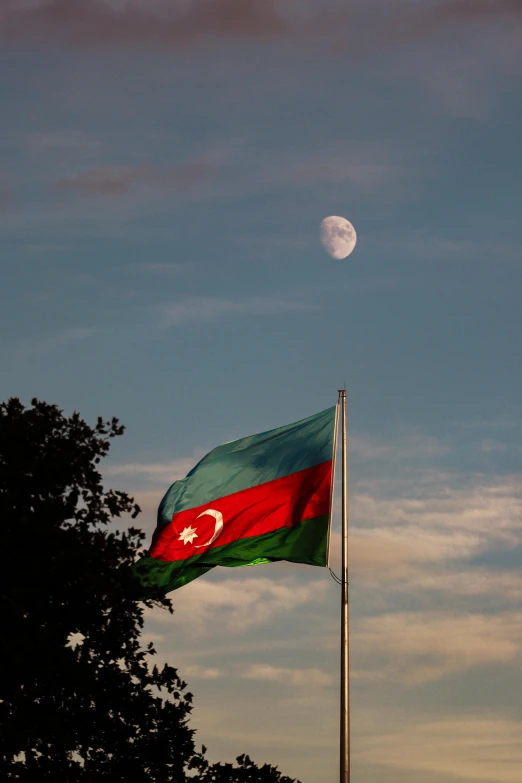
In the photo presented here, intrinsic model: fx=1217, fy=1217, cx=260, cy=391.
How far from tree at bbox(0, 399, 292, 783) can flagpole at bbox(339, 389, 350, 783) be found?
3.26 metres

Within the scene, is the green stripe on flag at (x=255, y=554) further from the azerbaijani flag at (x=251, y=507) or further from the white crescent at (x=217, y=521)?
the white crescent at (x=217, y=521)

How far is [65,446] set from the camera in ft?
87.6

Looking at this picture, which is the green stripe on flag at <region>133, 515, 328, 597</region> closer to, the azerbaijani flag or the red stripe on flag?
the azerbaijani flag

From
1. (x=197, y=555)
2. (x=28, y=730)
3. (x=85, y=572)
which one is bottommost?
(x=28, y=730)

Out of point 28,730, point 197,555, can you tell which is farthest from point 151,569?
point 28,730

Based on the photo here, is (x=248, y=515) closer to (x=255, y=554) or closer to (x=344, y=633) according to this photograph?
(x=255, y=554)

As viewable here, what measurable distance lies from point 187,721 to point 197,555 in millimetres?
4110

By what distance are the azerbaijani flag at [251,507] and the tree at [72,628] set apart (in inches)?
77.0

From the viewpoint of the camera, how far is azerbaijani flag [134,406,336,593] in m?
28.4

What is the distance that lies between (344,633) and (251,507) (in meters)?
4.40

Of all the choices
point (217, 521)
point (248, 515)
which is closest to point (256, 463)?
point (248, 515)

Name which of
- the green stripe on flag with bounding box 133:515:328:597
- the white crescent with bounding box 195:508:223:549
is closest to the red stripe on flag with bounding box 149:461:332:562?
the white crescent with bounding box 195:508:223:549

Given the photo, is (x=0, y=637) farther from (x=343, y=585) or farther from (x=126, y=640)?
(x=343, y=585)

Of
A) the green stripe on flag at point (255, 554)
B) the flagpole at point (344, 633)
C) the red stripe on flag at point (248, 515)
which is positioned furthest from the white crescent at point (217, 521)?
the flagpole at point (344, 633)
